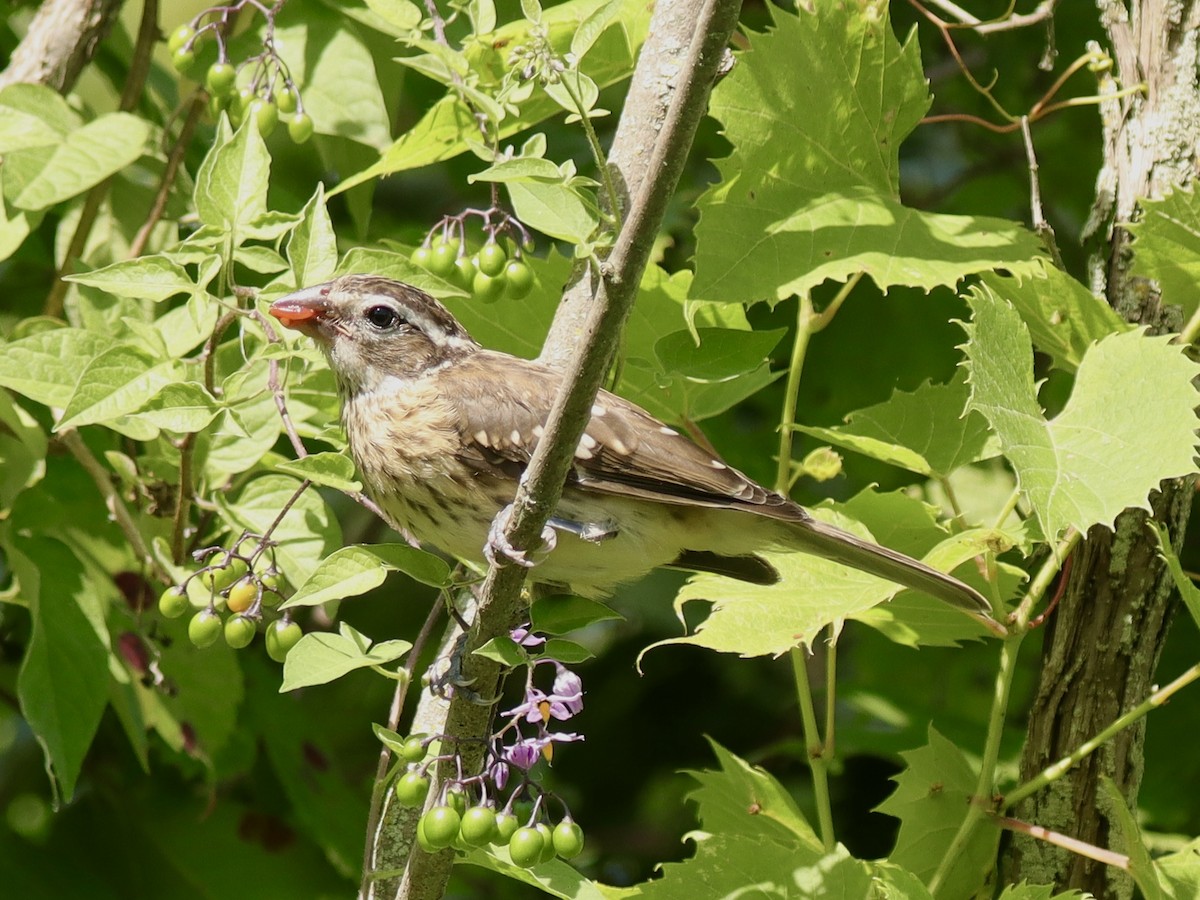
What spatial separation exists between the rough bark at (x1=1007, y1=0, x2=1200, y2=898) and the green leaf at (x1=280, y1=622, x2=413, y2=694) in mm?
1499

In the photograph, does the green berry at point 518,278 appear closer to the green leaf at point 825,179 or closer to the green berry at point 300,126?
the green leaf at point 825,179

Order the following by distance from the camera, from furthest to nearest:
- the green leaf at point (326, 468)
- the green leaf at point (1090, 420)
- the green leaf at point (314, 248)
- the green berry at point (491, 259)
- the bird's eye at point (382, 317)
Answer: the bird's eye at point (382, 317), the green berry at point (491, 259), the green leaf at point (314, 248), the green leaf at point (326, 468), the green leaf at point (1090, 420)

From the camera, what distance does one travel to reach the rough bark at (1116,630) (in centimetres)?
292

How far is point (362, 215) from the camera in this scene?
11.7ft

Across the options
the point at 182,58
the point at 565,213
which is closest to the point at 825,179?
the point at 565,213

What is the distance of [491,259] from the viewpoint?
2.72 m

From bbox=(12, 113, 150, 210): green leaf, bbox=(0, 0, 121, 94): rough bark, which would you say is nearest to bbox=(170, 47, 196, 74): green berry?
bbox=(12, 113, 150, 210): green leaf

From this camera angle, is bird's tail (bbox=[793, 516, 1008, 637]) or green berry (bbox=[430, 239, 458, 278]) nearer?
bird's tail (bbox=[793, 516, 1008, 637])

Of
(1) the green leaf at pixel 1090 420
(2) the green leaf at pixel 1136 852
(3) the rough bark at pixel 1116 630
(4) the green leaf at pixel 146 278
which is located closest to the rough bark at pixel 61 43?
(4) the green leaf at pixel 146 278

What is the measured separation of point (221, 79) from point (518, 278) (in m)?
0.83

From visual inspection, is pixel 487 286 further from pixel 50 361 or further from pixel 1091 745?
pixel 1091 745

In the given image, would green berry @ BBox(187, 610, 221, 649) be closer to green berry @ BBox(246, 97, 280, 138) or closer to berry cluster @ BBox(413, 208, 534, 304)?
berry cluster @ BBox(413, 208, 534, 304)

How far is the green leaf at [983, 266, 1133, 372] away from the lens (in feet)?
9.06

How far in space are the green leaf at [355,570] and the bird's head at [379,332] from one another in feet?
3.34
